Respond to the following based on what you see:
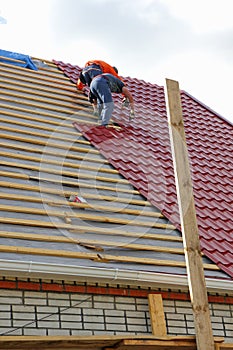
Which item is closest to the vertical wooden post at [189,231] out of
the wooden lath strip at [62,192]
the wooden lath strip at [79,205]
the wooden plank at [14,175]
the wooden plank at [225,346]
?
the wooden plank at [225,346]

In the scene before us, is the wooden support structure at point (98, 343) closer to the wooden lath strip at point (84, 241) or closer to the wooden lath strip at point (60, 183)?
the wooden lath strip at point (84, 241)

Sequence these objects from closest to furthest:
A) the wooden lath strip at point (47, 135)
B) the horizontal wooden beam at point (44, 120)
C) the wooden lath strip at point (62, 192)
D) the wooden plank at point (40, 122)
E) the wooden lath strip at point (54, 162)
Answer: the wooden lath strip at point (62, 192)
the wooden lath strip at point (54, 162)
the wooden lath strip at point (47, 135)
the wooden plank at point (40, 122)
the horizontal wooden beam at point (44, 120)

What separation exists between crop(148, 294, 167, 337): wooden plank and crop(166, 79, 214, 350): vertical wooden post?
776mm

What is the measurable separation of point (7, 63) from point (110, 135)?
2292mm

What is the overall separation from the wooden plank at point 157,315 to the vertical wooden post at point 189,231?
0.78 meters

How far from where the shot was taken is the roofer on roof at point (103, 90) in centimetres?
937

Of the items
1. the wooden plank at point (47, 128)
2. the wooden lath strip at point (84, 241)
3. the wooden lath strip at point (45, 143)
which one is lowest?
the wooden lath strip at point (84, 241)

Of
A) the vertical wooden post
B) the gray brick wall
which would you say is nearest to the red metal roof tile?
the gray brick wall

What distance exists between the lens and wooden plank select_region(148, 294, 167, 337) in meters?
6.20

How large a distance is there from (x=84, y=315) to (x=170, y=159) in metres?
3.71

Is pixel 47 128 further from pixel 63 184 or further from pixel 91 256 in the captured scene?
pixel 91 256

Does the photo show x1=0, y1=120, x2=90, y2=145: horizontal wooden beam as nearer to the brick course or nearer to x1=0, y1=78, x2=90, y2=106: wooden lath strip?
x1=0, y1=78, x2=90, y2=106: wooden lath strip

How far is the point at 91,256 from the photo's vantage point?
20.5 feet

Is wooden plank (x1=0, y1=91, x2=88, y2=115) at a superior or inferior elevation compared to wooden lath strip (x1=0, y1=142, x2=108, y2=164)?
superior
